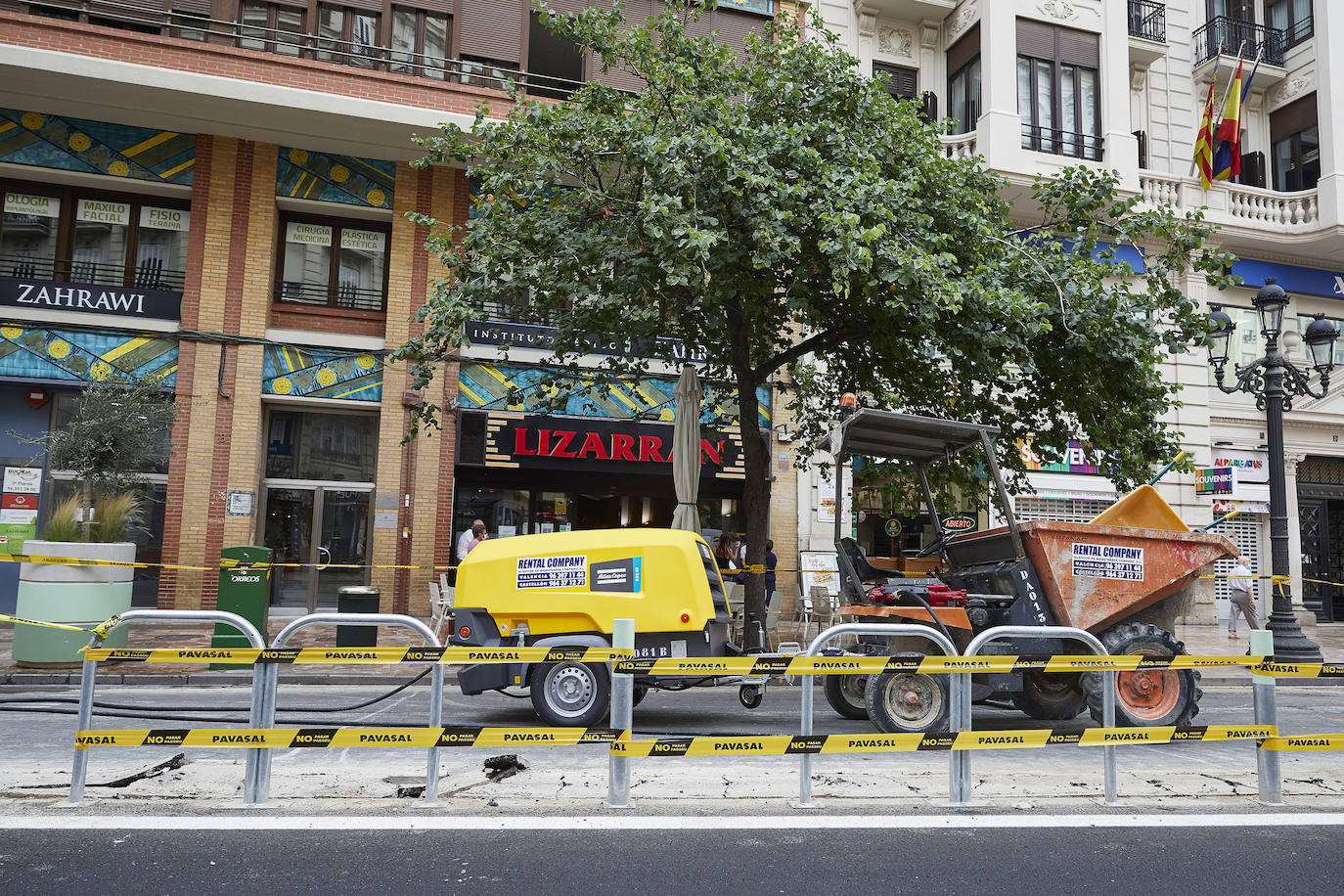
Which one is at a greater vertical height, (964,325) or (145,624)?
(964,325)

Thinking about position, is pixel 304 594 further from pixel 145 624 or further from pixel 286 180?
pixel 286 180

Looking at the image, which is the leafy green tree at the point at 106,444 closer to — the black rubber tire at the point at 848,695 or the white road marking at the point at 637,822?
the white road marking at the point at 637,822

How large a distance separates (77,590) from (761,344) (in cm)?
884

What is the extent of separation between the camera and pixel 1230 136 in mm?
19750

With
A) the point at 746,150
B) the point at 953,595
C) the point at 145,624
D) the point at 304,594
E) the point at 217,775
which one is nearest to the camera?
the point at 217,775

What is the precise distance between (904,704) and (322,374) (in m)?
12.9

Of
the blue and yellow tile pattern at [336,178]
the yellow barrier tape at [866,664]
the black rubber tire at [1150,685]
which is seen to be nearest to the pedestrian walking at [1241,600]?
the black rubber tire at [1150,685]

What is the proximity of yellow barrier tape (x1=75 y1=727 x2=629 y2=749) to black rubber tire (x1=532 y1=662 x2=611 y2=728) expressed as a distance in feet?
8.40

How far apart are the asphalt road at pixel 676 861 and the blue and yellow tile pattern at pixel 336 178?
1463 cm

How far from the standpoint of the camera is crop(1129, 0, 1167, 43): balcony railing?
2144 centimetres

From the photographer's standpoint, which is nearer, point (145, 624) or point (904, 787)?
point (904, 787)

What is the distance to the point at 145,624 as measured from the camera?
1499cm

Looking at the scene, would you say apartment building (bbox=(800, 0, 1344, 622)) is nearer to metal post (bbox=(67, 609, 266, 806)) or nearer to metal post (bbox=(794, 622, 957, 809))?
metal post (bbox=(794, 622, 957, 809))

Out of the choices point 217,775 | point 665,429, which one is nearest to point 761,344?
point 665,429
